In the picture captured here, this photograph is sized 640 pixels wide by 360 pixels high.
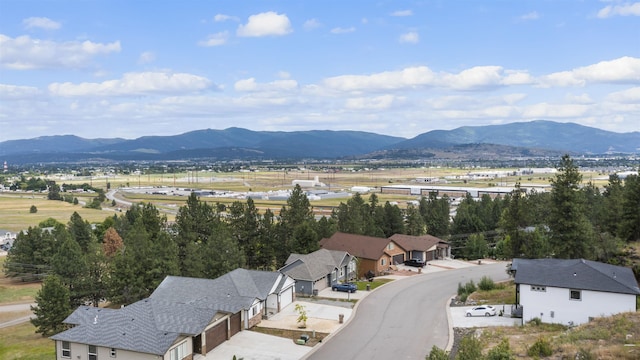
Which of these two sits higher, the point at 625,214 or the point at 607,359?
the point at 625,214

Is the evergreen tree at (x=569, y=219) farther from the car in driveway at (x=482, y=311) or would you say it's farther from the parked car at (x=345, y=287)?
the parked car at (x=345, y=287)

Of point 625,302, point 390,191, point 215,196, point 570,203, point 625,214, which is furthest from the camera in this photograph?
point 390,191

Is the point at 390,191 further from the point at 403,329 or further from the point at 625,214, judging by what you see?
the point at 403,329

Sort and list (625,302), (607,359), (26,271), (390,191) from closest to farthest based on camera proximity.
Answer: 1. (607,359)
2. (625,302)
3. (26,271)
4. (390,191)

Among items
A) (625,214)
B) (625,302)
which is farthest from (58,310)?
(625,214)

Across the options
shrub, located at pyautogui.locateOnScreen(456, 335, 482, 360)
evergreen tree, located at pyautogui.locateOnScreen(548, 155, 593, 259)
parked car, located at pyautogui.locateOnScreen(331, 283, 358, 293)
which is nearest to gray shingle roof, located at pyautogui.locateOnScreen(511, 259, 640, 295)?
evergreen tree, located at pyautogui.locateOnScreen(548, 155, 593, 259)

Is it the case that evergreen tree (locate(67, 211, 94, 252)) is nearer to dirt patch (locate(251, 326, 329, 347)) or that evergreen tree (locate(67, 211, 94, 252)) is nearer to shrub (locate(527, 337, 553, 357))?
dirt patch (locate(251, 326, 329, 347))

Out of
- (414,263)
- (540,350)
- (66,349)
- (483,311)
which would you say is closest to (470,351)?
(540,350)

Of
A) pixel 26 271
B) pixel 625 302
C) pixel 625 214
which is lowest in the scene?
pixel 26 271
